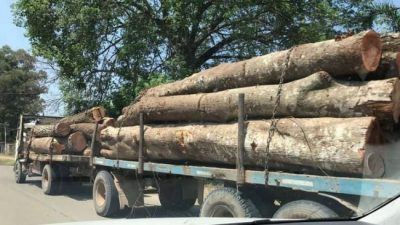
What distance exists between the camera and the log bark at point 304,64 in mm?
5863

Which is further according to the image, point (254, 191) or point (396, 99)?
point (254, 191)

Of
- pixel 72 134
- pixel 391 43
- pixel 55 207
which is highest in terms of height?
pixel 391 43

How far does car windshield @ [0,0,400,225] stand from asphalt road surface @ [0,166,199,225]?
41mm

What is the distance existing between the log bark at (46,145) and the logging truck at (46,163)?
1.3 inches

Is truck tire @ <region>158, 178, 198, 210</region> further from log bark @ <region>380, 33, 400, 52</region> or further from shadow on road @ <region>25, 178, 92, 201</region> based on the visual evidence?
shadow on road @ <region>25, 178, 92, 201</region>

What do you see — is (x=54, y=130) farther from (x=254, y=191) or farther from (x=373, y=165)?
(x=373, y=165)

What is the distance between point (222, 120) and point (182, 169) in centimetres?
101

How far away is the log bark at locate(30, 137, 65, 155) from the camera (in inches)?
622

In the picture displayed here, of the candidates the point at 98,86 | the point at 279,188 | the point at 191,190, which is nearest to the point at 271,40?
the point at 98,86

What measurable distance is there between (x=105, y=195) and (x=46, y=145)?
18.8 feet

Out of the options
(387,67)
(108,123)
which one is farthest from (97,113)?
(387,67)

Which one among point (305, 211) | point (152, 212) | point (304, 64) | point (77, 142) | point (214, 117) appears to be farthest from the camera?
point (77, 142)

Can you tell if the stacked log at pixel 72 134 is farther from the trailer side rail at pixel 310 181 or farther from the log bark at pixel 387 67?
the log bark at pixel 387 67

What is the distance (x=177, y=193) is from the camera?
32.9 feet
